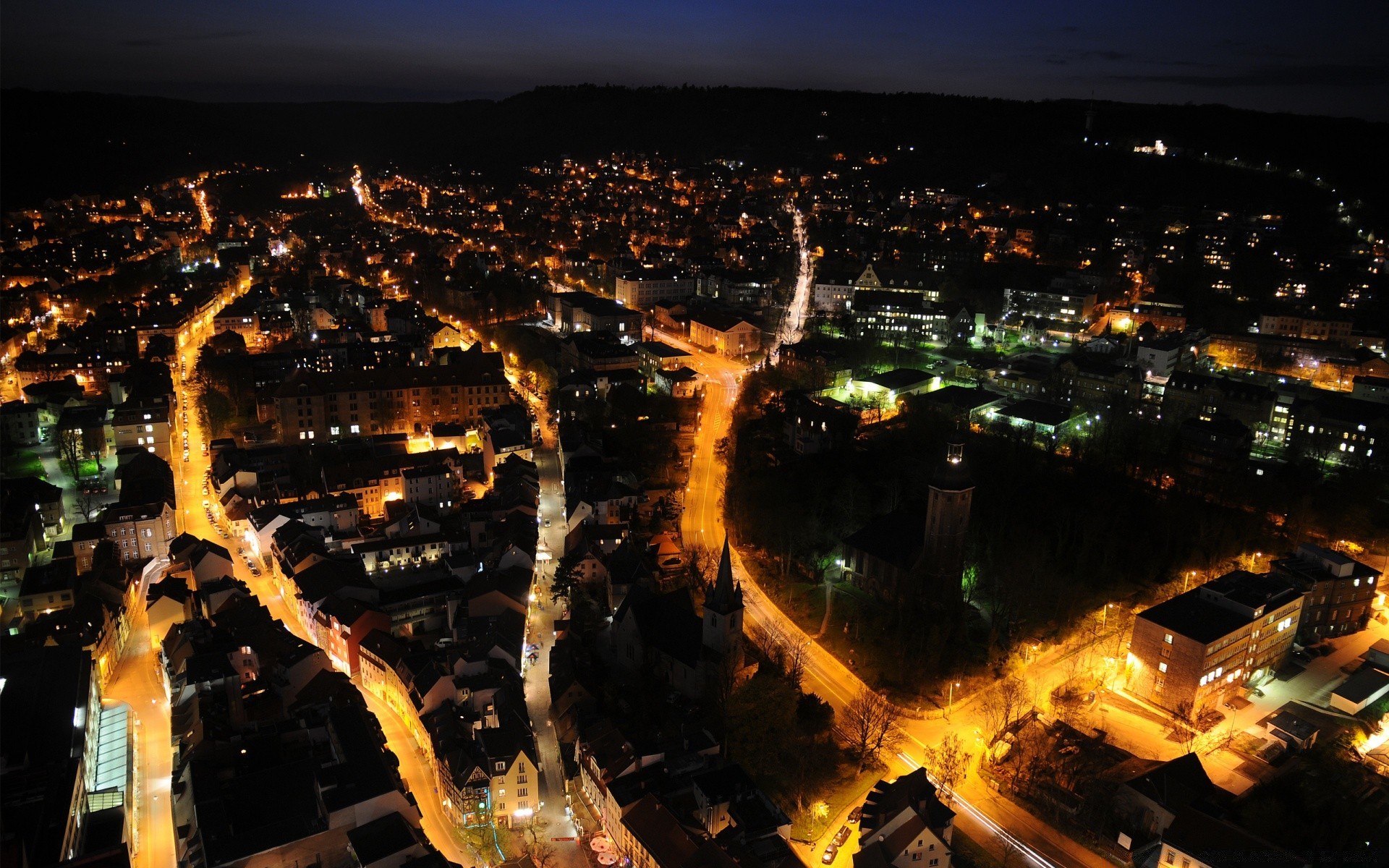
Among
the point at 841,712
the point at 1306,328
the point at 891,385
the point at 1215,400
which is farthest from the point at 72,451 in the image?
the point at 1306,328

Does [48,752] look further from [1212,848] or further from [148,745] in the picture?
[1212,848]

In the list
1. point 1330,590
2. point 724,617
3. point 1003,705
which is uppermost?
point 724,617

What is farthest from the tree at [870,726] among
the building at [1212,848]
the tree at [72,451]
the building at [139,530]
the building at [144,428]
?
the tree at [72,451]

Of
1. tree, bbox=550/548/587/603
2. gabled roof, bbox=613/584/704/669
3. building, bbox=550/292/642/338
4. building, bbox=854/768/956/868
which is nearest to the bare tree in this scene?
building, bbox=854/768/956/868

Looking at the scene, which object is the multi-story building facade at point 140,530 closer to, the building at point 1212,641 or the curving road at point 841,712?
the curving road at point 841,712

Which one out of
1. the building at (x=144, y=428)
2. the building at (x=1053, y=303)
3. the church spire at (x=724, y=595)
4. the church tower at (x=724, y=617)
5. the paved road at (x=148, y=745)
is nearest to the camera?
the paved road at (x=148, y=745)

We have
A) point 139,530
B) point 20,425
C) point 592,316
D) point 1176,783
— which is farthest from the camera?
point 592,316
